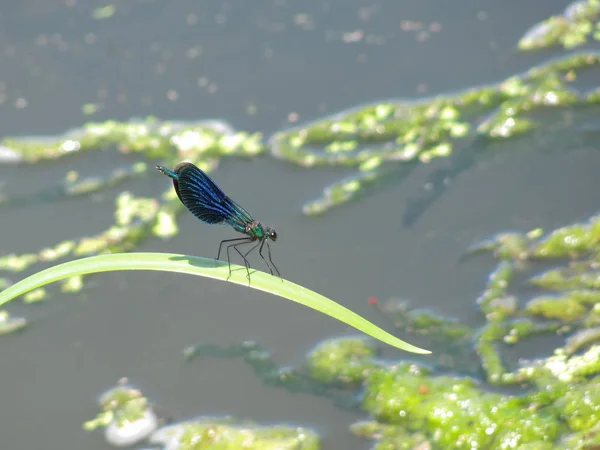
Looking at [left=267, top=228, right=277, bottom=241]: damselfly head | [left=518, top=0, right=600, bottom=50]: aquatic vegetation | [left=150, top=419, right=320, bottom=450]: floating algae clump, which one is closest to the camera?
[left=267, top=228, right=277, bottom=241]: damselfly head

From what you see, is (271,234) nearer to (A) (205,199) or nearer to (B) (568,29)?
(A) (205,199)

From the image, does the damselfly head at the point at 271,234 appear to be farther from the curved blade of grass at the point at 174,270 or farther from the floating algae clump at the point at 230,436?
the floating algae clump at the point at 230,436

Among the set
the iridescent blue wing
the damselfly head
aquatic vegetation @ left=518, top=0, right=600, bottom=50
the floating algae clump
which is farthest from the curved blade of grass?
aquatic vegetation @ left=518, top=0, right=600, bottom=50

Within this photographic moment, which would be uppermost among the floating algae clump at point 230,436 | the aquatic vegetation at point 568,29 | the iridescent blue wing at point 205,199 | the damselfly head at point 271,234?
the aquatic vegetation at point 568,29

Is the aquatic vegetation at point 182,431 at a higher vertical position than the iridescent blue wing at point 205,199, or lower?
lower

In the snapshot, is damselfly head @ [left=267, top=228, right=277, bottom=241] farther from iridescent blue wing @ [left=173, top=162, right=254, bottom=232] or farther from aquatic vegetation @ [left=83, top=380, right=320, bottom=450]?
aquatic vegetation @ [left=83, top=380, right=320, bottom=450]

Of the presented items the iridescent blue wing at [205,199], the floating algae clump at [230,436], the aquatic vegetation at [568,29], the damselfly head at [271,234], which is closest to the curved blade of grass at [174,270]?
the iridescent blue wing at [205,199]

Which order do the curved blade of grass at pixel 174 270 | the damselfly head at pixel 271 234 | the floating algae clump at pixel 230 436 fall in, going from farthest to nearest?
the floating algae clump at pixel 230 436, the damselfly head at pixel 271 234, the curved blade of grass at pixel 174 270

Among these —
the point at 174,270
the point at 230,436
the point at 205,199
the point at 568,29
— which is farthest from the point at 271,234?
the point at 568,29

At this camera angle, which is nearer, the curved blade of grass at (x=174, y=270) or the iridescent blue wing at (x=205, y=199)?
the curved blade of grass at (x=174, y=270)
